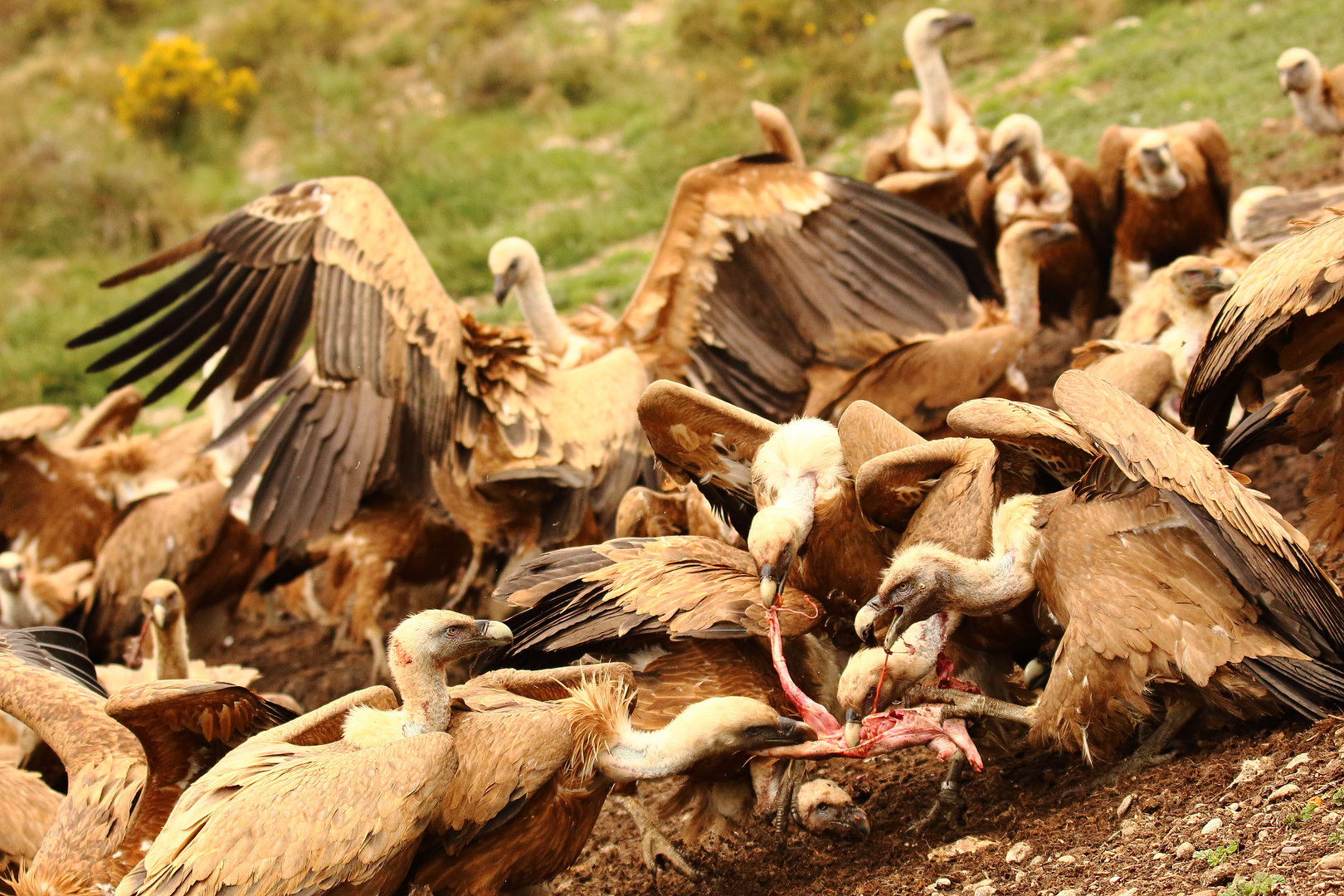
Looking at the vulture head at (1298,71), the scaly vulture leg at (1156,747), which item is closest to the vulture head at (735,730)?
the scaly vulture leg at (1156,747)

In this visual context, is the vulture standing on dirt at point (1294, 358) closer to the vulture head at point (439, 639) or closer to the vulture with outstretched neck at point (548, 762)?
the vulture with outstretched neck at point (548, 762)

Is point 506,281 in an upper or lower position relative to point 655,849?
upper

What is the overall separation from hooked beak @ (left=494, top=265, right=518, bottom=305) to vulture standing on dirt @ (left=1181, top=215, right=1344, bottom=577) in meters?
3.38

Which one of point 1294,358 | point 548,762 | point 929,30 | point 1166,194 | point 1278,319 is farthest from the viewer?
point 929,30

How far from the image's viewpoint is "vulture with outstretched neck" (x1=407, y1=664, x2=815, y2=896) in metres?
3.47

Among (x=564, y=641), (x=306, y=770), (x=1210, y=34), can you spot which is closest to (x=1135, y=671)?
(x=564, y=641)

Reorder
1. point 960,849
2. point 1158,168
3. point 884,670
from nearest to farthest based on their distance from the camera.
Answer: point 960,849 → point 884,670 → point 1158,168

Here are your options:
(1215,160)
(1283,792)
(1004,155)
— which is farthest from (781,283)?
(1283,792)

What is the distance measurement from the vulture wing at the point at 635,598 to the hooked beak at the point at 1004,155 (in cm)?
389

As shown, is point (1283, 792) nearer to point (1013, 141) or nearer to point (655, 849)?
point (655, 849)

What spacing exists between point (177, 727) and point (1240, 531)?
289cm

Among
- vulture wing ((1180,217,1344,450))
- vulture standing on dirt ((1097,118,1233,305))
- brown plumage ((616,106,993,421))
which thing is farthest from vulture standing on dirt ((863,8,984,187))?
vulture wing ((1180,217,1344,450))

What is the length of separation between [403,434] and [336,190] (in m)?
1.12

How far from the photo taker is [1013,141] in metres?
7.50
